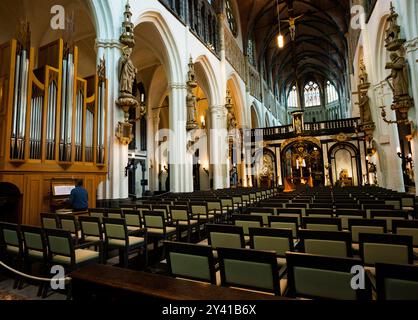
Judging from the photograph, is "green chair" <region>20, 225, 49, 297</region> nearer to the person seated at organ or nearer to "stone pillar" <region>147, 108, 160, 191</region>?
the person seated at organ

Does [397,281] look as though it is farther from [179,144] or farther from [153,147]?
[153,147]

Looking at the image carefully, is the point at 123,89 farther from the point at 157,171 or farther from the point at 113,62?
the point at 157,171

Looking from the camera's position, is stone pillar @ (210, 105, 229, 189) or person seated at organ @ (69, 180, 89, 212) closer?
person seated at organ @ (69, 180, 89, 212)

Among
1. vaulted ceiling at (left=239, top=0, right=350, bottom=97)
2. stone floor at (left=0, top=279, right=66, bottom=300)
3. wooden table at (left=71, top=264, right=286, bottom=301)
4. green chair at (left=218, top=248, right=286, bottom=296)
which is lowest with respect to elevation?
stone floor at (left=0, top=279, right=66, bottom=300)

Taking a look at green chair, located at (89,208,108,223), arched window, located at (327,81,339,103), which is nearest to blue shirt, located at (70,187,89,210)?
green chair, located at (89,208,108,223)

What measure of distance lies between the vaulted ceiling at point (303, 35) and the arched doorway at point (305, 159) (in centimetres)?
666

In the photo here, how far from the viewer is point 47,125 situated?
5.62m

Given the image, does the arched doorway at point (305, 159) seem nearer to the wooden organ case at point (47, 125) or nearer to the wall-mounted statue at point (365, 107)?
the wall-mounted statue at point (365, 107)

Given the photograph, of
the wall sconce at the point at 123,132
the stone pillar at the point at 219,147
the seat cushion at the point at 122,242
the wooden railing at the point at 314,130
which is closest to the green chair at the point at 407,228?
the seat cushion at the point at 122,242

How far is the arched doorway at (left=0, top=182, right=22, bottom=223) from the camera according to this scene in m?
5.02

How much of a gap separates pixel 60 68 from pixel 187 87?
7091 mm

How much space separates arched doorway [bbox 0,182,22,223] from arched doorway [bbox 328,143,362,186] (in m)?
18.7

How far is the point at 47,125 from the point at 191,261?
5.23 metres

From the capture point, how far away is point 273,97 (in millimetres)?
32438
